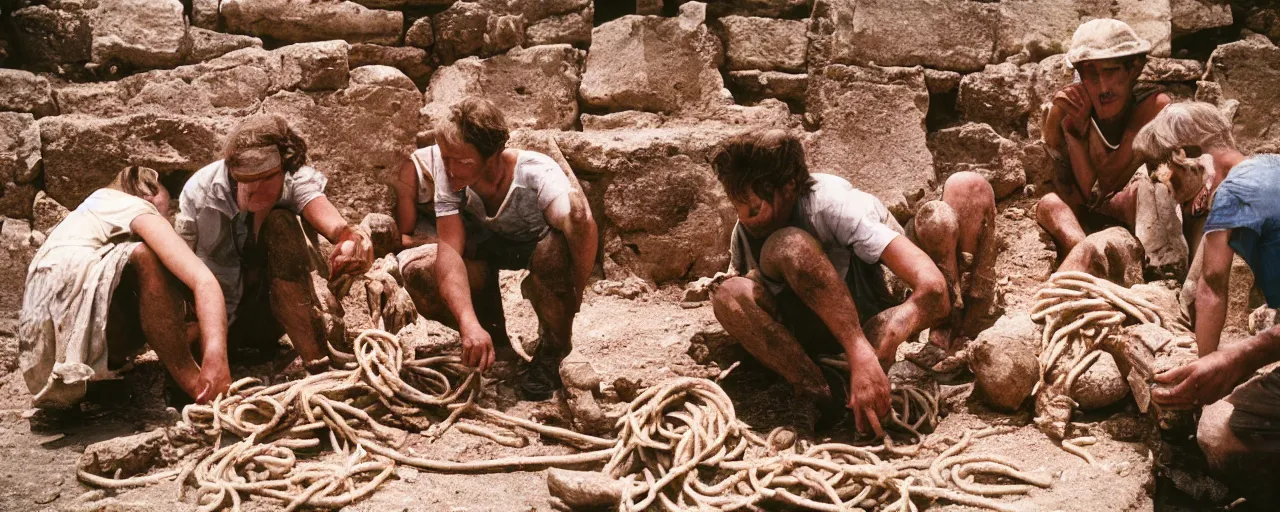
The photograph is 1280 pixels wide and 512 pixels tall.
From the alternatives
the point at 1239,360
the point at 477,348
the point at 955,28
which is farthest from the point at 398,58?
the point at 1239,360

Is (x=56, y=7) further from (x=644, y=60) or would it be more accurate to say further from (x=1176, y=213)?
(x=1176, y=213)

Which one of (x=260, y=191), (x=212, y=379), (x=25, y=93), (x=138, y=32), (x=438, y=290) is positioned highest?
(x=138, y=32)

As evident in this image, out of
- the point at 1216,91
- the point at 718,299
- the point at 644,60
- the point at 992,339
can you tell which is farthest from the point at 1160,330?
the point at 644,60

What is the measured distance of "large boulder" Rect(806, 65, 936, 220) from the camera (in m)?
5.40

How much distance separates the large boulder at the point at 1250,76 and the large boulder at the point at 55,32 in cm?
553

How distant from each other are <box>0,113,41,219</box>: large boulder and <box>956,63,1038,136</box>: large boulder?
4454 mm

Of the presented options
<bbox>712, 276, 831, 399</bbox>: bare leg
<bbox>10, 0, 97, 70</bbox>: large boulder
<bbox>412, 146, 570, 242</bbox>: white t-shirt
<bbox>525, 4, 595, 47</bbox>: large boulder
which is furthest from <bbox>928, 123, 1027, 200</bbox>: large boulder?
<bbox>10, 0, 97, 70</bbox>: large boulder

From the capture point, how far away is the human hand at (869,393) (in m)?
3.71

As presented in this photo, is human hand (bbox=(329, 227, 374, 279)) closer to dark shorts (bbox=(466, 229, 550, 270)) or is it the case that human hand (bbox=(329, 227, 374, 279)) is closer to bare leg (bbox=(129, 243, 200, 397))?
dark shorts (bbox=(466, 229, 550, 270))

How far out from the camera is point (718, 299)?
159 inches

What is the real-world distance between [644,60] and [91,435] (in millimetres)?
2967

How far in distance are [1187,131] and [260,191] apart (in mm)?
3402

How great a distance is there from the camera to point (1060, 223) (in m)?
4.84

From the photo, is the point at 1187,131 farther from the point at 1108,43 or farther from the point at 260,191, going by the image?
the point at 260,191
